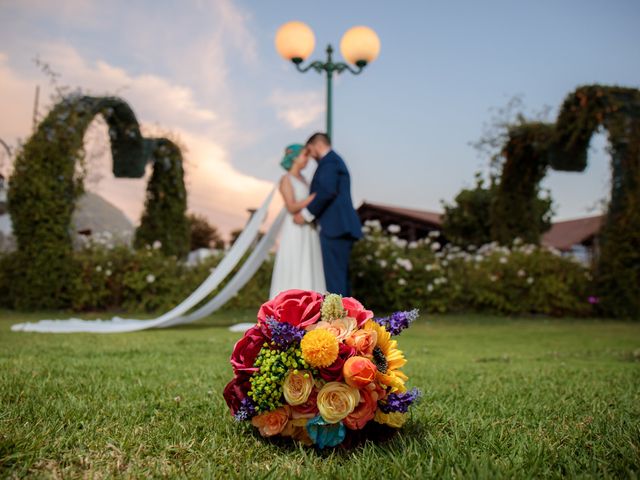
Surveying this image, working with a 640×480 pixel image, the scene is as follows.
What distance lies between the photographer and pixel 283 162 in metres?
8.30

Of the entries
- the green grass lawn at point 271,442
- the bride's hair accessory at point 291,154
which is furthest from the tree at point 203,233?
the green grass lawn at point 271,442

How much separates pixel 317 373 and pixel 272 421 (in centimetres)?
24

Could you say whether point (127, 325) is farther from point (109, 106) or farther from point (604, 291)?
point (604, 291)

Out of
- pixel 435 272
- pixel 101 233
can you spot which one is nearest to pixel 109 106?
pixel 101 233

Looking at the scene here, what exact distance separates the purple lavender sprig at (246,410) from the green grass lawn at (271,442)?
10cm

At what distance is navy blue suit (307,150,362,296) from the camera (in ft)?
24.5

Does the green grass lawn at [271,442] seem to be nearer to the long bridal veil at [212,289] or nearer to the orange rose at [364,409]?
the orange rose at [364,409]

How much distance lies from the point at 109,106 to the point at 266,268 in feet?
16.4

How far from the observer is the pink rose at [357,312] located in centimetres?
213

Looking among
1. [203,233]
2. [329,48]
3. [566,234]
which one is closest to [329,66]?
[329,48]

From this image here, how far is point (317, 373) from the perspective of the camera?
2.01 m

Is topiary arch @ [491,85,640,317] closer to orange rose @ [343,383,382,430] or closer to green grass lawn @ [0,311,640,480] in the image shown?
green grass lawn @ [0,311,640,480]

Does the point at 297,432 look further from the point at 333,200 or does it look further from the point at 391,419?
the point at 333,200

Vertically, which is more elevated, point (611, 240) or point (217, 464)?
point (611, 240)
